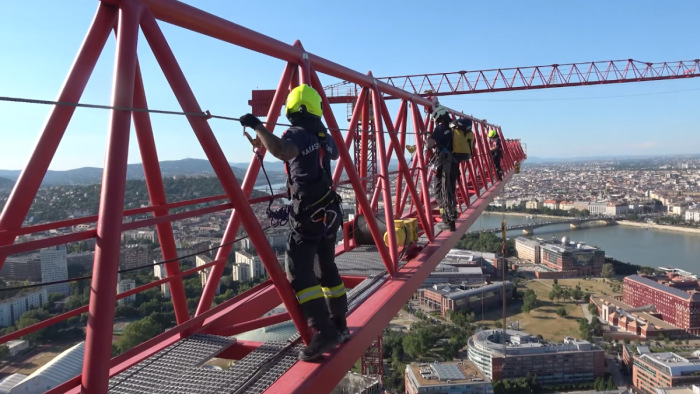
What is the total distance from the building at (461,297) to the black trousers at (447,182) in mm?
30386

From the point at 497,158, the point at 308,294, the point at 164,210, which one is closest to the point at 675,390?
the point at 497,158

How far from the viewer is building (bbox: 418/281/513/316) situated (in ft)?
117

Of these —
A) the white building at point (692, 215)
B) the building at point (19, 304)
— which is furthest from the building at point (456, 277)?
the white building at point (692, 215)

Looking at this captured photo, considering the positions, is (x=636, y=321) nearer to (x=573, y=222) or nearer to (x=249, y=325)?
(x=249, y=325)

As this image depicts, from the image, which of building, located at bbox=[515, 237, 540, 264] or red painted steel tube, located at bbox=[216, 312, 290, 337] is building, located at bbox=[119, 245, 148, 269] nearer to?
red painted steel tube, located at bbox=[216, 312, 290, 337]

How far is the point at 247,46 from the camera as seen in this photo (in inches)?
106

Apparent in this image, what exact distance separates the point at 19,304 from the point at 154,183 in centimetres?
886

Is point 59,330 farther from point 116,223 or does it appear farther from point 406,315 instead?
point 406,315

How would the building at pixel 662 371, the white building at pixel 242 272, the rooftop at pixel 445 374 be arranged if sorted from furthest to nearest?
the building at pixel 662 371 → the rooftop at pixel 445 374 → the white building at pixel 242 272

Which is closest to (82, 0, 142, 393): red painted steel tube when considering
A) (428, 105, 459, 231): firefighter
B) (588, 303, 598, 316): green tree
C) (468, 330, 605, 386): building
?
(428, 105, 459, 231): firefighter

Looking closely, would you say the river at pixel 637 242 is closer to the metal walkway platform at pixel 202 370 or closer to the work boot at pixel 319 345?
the work boot at pixel 319 345

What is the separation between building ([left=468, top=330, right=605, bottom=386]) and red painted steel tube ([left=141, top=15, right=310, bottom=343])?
25.3m

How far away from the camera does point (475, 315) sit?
35.8 m

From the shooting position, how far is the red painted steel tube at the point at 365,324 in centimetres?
237
